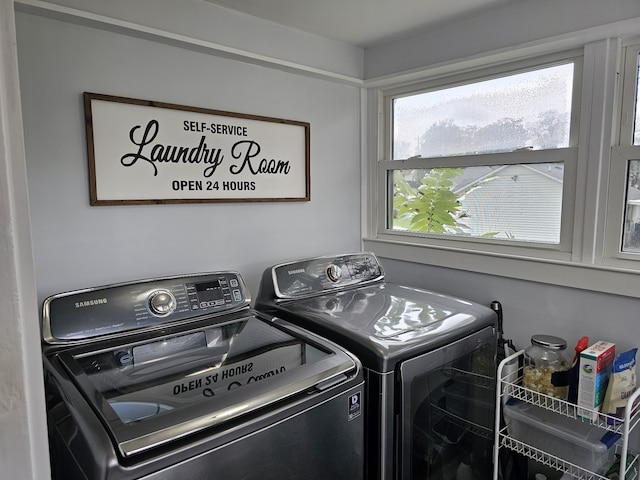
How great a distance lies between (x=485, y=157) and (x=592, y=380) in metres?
1.06

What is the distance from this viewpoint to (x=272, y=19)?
6.24 feet

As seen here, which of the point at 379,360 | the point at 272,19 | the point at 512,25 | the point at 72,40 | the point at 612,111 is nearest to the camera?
the point at 379,360

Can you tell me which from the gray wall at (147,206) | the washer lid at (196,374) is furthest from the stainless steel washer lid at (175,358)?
the gray wall at (147,206)

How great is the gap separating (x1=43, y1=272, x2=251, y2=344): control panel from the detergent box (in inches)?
48.3

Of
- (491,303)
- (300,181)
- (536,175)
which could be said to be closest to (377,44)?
(300,181)

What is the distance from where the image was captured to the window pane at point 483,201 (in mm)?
1868

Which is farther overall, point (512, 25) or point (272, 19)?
point (272, 19)

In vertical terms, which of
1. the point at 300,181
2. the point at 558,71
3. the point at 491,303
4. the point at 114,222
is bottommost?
the point at 491,303

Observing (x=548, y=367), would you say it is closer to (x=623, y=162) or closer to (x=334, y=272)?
(x=623, y=162)

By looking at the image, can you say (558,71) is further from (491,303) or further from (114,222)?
(114,222)

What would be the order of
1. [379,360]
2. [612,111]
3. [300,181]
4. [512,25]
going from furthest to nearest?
[300,181]
[512,25]
[612,111]
[379,360]

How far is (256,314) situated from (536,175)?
4.45ft

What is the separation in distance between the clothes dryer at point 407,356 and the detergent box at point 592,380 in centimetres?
32

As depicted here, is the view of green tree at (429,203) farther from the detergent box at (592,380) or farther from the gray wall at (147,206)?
the detergent box at (592,380)
